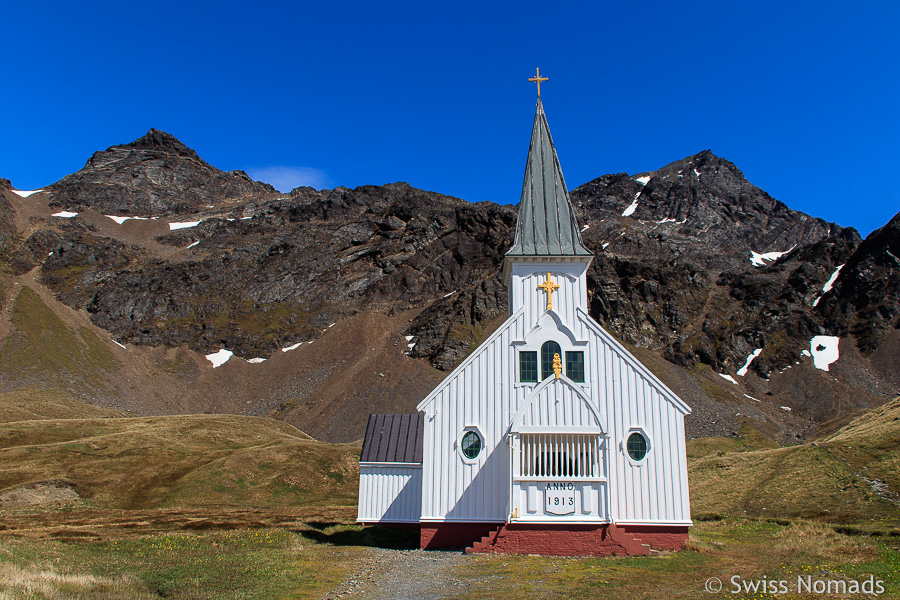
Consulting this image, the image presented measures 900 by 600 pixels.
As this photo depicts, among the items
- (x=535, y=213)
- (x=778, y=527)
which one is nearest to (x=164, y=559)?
(x=535, y=213)

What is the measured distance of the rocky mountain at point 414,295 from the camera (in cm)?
10975

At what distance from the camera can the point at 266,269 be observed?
480 feet

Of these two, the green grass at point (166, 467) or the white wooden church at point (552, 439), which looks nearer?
the white wooden church at point (552, 439)

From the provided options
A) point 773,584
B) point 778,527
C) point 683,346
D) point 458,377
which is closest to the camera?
point 773,584

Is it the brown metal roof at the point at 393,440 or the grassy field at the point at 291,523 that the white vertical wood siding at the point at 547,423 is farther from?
the brown metal roof at the point at 393,440

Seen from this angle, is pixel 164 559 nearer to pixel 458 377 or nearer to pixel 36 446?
pixel 458 377

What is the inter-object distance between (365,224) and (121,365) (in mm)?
66735

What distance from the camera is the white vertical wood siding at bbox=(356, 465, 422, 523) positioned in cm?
2866

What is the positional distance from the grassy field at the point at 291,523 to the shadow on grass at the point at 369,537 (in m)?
0.14

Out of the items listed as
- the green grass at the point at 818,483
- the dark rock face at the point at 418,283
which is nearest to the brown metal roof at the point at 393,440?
the green grass at the point at 818,483

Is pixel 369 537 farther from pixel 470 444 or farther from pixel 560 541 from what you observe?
pixel 560 541

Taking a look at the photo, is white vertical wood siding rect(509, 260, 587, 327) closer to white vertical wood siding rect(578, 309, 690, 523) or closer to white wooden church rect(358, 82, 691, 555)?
white wooden church rect(358, 82, 691, 555)

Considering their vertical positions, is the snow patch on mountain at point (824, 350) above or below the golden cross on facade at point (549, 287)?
above

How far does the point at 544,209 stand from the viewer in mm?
26875
